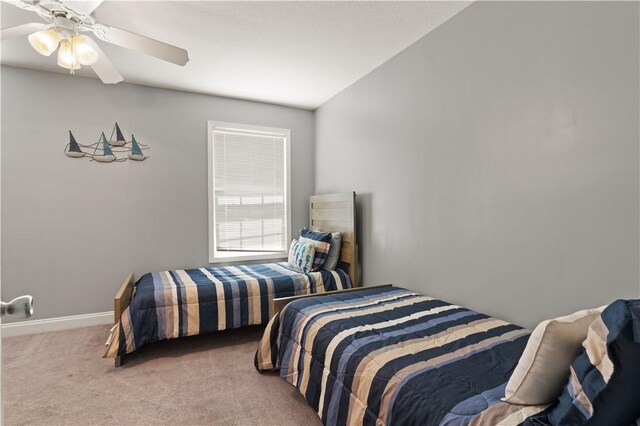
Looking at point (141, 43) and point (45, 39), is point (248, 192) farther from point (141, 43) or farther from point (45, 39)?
point (45, 39)

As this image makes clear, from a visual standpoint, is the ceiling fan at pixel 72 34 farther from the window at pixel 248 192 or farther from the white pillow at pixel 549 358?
the white pillow at pixel 549 358

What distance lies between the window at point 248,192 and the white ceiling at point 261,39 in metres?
0.68

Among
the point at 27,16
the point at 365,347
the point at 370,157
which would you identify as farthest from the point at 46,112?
the point at 365,347

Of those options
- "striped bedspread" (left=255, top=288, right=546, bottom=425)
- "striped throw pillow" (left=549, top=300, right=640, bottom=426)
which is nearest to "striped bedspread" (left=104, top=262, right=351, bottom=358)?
"striped bedspread" (left=255, top=288, right=546, bottom=425)

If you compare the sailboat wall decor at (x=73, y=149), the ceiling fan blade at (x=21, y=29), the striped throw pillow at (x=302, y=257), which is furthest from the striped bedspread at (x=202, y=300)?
the ceiling fan blade at (x=21, y=29)

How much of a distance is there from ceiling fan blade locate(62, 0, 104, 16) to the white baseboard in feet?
9.30

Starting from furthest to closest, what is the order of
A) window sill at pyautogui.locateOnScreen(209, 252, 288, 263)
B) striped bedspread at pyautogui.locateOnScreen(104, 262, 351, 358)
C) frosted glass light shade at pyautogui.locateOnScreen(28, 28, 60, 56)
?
window sill at pyautogui.locateOnScreen(209, 252, 288, 263), striped bedspread at pyautogui.locateOnScreen(104, 262, 351, 358), frosted glass light shade at pyautogui.locateOnScreen(28, 28, 60, 56)

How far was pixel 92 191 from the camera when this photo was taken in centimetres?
343

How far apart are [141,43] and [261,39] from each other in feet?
3.03

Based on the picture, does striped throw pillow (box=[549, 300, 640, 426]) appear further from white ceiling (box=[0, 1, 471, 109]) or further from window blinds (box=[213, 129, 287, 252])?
window blinds (box=[213, 129, 287, 252])

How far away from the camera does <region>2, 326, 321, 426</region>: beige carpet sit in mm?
1942

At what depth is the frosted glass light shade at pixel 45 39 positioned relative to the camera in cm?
189

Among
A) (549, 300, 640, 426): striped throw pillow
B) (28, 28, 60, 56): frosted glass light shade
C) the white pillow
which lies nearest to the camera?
(549, 300, 640, 426): striped throw pillow

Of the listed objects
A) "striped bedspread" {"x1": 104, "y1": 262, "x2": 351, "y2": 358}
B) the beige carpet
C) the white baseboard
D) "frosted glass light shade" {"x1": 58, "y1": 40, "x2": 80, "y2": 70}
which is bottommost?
the beige carpet
